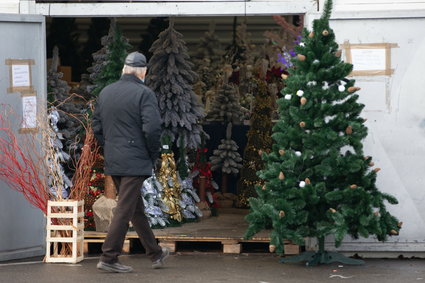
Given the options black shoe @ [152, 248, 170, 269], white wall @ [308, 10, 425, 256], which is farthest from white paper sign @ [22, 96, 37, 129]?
white wall @ [308, 10, 425, 256]

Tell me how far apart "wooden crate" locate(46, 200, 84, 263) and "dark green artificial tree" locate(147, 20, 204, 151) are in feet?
7.20

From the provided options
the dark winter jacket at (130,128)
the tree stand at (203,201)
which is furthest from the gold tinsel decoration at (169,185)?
the dark winter jacket at (130,128)

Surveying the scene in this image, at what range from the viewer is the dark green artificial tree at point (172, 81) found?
12180 mm

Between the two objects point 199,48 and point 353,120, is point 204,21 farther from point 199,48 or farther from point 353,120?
point 353,120

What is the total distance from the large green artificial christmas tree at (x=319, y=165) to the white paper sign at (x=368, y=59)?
0.63 metres

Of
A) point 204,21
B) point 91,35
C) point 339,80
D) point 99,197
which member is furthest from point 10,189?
point 204,21

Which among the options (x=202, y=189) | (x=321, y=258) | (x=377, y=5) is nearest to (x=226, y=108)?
(x=202, y=189)

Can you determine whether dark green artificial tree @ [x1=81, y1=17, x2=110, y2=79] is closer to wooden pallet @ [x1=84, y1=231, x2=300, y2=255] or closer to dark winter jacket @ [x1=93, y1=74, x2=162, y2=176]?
wooden pallet @ [x1=84, y1=231, x2=300, y2=255]

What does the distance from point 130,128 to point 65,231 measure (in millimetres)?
1576

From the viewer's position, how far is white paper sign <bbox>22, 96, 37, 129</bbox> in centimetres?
1081

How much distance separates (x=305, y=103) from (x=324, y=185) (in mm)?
851

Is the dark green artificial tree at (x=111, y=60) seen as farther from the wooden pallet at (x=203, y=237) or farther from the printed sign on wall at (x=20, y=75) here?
the wooden pallet at (x=203, y=237)

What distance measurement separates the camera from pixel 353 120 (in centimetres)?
1010

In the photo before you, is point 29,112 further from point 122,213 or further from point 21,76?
point 122,213
